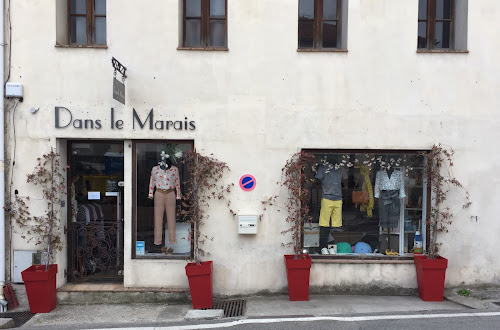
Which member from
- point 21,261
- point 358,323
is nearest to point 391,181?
point 358,323

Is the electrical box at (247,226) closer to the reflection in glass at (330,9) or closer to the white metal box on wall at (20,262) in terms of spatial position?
the white metal box on wall at (20,262)

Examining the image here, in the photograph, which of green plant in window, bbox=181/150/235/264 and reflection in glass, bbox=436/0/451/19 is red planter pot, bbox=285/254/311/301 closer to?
green plant in window, bbox=181/150/235/264

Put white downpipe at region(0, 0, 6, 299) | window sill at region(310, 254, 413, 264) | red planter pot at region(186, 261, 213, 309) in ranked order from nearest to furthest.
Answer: red planter pot at region(186, 261, 213, 309), white downpipe at region(0, 0, 6, 299), window sill at region(310, 254, 413, 264)

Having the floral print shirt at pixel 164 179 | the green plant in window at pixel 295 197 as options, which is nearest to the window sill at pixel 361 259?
the green plant in window at pixel 295 197

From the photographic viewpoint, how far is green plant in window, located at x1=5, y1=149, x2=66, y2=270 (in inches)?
249

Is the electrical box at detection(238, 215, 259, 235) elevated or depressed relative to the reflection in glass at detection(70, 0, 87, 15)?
depressed

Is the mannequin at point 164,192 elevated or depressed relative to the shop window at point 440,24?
depressed

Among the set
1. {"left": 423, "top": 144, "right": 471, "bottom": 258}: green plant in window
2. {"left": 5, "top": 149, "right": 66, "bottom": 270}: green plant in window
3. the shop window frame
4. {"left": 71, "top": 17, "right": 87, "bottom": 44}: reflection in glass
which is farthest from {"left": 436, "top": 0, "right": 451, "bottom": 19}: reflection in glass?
{"left": 5, "top": 149, "right": 66, "bottom": 270}: green plant in window

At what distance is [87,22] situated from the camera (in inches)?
261

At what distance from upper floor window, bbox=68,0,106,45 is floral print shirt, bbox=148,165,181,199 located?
235 centimetres

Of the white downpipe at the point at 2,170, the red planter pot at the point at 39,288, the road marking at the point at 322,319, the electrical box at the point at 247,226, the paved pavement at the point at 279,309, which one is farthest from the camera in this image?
the electrical box at the point at 247,226

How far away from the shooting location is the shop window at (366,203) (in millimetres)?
6738

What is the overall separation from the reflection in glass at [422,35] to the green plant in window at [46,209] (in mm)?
6324

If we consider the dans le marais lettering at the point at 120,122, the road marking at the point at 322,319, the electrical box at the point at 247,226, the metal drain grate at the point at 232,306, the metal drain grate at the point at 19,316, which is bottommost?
the metal drain grate at the point at 19,316
